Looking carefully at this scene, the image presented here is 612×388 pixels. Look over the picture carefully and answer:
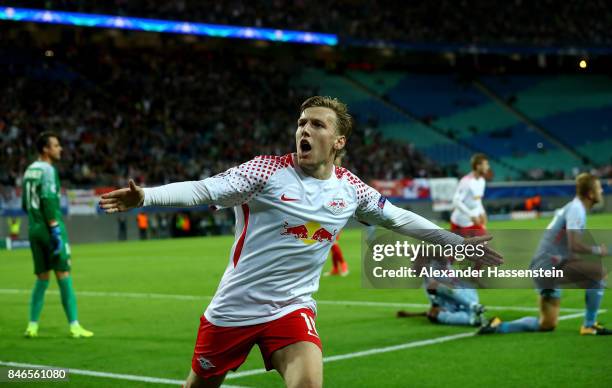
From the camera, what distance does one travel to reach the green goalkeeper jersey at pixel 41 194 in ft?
35.7

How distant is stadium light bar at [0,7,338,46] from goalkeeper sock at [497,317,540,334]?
3502cm

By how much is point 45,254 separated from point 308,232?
633cm

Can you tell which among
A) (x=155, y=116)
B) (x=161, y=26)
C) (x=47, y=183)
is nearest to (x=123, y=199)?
(x=47, y=183)

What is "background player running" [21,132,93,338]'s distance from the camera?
1088 cm

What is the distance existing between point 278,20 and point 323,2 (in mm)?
5607

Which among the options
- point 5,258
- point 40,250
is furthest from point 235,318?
point 5,258

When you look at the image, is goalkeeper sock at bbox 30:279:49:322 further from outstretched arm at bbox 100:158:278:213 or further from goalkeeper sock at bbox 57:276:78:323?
outstretched arm at bbox 100:158:278:213

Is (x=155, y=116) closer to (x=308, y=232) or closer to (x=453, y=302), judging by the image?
(x=453, y=302)

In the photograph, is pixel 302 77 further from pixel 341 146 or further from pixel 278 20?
pixel 341 146

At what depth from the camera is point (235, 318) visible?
5.52 meters

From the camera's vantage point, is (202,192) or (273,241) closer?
(202,192)

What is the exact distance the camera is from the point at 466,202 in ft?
55.3

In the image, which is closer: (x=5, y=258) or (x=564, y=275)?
(x=564, y=275)

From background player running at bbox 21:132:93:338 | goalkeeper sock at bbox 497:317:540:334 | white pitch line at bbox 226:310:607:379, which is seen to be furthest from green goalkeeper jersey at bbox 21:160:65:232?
goalkeeper sock at bbox 497:317:540:334
